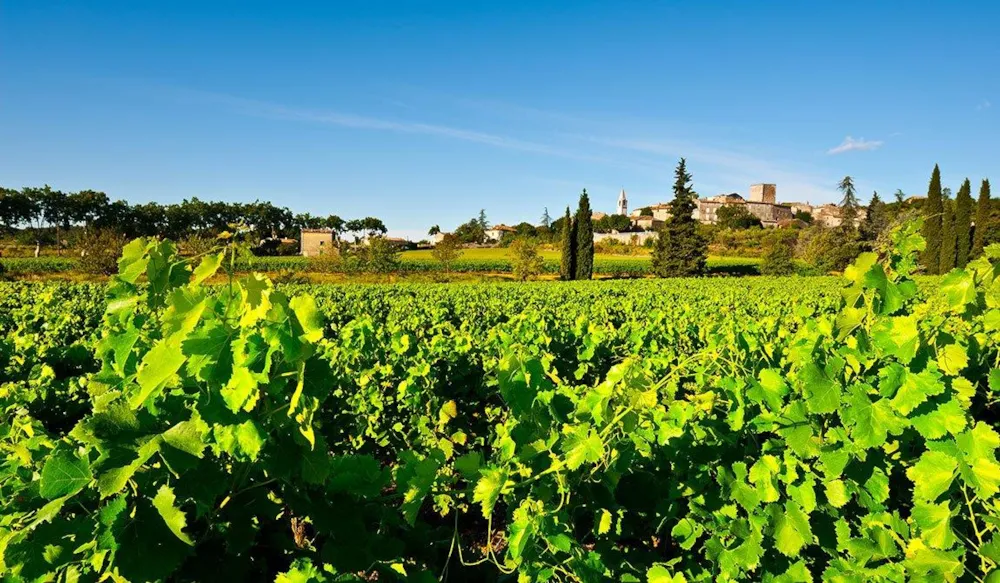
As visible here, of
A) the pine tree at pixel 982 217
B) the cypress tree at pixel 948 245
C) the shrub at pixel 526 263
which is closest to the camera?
the shrub at pixel 526 263

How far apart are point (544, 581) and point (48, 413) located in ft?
13.2

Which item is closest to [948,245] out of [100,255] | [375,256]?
[375,256]

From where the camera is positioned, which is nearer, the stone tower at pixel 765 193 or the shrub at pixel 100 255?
the shrub at pixel 100 255

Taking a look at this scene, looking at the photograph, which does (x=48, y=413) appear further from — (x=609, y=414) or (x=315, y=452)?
(x=609, y=414)

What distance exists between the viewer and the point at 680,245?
49188 mm

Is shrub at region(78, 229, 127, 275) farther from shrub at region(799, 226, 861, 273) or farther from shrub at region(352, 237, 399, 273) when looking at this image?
shrub at region(799, 226, 861, 273)

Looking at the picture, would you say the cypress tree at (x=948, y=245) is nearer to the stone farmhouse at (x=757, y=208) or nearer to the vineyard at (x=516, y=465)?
the vineyard at (x=516, y=465)

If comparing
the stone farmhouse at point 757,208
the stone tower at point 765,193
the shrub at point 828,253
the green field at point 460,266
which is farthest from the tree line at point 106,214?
the stone tower at point 765,193

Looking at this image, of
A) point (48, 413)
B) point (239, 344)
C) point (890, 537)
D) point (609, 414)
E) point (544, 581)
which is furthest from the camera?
point (48, 413)

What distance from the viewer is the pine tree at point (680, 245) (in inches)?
1914

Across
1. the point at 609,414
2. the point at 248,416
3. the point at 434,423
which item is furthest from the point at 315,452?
the point at 434,423

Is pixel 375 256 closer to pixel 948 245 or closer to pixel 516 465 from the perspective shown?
pixel 516 465

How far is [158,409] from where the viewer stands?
1400 mm

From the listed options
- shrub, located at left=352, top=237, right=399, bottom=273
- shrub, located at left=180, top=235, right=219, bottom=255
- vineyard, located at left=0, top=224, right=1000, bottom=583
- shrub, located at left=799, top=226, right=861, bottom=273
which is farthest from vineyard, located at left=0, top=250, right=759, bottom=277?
shrub, located at left=180, top=235, right=219, bottom=255
